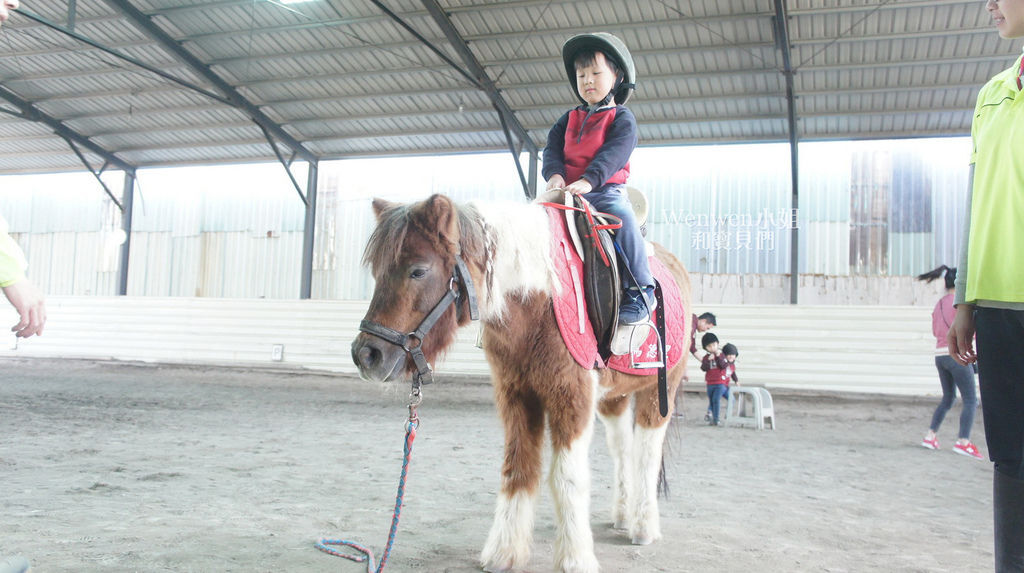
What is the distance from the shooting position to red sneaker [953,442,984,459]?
229 inches

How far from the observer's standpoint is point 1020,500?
4.71 feet

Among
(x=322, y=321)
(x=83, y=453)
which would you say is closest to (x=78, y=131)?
(x=322, y=321)

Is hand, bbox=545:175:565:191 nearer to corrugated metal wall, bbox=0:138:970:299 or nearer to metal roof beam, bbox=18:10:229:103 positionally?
corrugated metal wall, bbox=0:138:970:299

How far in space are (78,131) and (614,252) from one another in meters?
17.8

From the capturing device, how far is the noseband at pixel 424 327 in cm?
190

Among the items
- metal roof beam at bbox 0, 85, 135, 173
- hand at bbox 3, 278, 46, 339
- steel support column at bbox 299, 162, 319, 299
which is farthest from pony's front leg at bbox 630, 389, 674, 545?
metal roof beam at bbox 0, 85, 135, 173

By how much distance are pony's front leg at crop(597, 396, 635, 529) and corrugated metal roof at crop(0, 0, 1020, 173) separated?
8.66 metres

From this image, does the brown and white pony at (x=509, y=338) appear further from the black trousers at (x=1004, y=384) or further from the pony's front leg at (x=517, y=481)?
the black trousers at (x=1004, y=384)

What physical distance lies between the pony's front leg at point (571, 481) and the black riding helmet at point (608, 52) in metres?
1.43

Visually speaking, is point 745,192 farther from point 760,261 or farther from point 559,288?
point 559,288

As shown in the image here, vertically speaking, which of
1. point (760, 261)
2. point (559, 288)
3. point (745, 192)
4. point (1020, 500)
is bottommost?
point (1020, 500)

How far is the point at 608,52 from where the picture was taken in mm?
2750

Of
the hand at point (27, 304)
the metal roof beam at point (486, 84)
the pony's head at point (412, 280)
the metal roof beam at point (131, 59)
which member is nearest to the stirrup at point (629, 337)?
the pony's head at point (412, 280)

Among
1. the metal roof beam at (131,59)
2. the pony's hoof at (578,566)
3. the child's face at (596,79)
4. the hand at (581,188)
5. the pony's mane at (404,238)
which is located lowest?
the pony's hoof at (578,566)
